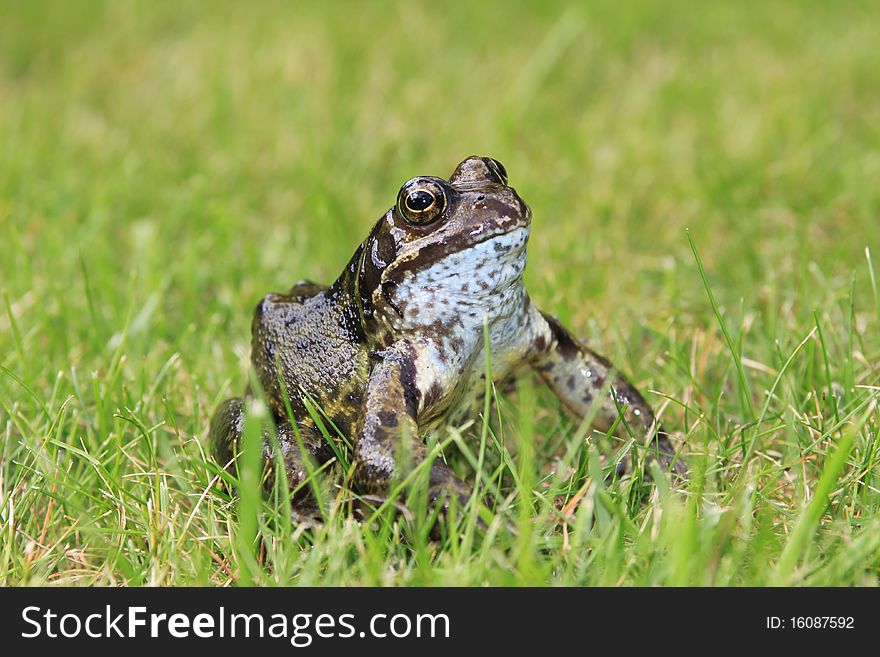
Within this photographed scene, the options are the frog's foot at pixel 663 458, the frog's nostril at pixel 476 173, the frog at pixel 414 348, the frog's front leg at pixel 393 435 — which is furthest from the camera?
the frog's foot at pixel 663 458

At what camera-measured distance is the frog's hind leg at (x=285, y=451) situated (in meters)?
2.89

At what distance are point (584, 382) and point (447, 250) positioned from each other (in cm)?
83

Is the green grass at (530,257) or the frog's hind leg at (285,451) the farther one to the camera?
the frog's hind leg at (285,451)

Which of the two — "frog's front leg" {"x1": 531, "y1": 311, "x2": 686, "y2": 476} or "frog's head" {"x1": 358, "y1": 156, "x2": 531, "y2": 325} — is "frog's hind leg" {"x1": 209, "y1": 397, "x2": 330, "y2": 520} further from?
"frog's front leg" {"x1": 531, "y1": 311, "x2": 686, "y2": 476}

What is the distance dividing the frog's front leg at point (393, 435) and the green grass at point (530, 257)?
11 cm

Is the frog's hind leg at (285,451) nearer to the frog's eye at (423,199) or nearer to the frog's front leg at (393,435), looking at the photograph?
the frog's front leg at (393,435)

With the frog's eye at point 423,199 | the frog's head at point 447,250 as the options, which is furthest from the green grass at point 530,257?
the frog's eye at point 423,199

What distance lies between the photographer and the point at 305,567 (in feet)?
8.38

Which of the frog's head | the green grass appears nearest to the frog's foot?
the green grass

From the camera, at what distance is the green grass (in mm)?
2637

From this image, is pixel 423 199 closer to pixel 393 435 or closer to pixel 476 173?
pixel 476 173

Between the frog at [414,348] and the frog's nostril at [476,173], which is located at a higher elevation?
the frog's nostril at [476,173]

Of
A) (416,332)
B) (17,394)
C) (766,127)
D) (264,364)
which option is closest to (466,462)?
(416,332)

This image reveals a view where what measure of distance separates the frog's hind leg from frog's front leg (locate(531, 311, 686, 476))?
2.75 ft
